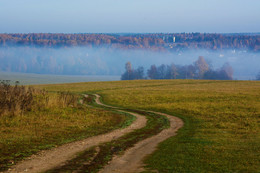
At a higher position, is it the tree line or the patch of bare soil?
the patch of bare soil

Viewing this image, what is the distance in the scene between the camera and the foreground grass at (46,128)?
14.3 meters

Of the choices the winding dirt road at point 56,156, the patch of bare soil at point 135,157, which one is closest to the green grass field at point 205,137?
the patch of bare soil at point 135,157

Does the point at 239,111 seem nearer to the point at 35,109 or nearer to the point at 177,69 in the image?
the point at 35,109

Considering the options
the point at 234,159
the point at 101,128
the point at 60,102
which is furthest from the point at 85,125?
the point at 234,159

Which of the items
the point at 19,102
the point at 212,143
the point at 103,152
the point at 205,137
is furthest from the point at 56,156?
the point at 19,102

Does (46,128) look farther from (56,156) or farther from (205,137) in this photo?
(205,137)

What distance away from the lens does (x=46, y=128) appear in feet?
63.5

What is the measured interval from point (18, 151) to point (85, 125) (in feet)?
24.8

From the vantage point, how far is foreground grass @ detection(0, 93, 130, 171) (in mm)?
14253

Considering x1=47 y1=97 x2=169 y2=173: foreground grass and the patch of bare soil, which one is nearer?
the patch of bare soil

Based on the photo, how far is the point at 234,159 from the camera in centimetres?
1235

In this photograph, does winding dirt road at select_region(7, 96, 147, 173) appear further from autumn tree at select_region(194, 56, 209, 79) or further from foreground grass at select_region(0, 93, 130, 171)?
autumn tree at select_region(194, 56, 209, 79)

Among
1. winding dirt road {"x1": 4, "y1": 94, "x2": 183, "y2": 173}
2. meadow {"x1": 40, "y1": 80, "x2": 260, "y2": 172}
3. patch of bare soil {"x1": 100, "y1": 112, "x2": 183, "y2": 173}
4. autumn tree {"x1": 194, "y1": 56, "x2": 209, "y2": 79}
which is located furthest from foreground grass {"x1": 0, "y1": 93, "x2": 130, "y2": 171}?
autumn tree {"x1": 194, "y1": 56, "x2": 209, "y2": 79}

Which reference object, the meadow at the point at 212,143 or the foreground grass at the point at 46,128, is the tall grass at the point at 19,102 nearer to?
the foreground grass at the point at 46,128
